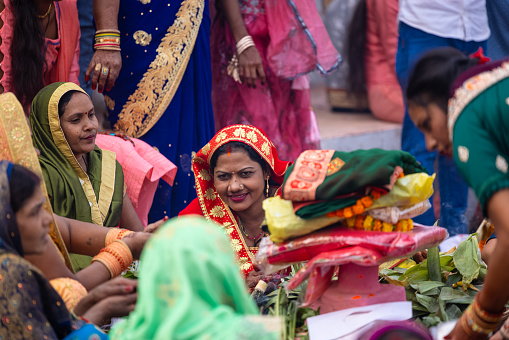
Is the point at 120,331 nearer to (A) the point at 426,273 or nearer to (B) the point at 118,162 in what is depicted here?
(A) the point at 426,273

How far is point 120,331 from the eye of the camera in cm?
183

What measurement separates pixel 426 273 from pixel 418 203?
0.50 meters

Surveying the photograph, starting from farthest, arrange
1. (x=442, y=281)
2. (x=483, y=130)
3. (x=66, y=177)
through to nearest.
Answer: (x=66, y=177) < (x=442, y=281) < (x=483, y=130)

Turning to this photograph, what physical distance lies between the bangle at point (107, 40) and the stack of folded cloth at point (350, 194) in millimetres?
1882

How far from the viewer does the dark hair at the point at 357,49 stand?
7141 millimetres

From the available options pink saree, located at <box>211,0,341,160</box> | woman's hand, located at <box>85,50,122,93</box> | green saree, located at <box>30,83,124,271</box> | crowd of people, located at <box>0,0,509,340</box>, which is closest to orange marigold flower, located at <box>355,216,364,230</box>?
crowd of people, located at <box>0,0,509,340</box>

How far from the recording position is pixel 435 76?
87.4 inches

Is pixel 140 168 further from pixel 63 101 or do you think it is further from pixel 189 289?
pixel 189 289

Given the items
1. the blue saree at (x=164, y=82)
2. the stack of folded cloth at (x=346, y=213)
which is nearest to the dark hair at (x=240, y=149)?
the blue saree at (x=164, y=82)

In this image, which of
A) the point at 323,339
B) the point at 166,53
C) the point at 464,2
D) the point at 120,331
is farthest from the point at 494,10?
the point at 120,331

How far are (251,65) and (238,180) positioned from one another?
1315mm

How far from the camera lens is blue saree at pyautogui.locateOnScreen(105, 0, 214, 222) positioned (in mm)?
4156

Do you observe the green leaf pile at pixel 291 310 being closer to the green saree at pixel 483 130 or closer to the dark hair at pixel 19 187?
the green saree at pixel 483 130

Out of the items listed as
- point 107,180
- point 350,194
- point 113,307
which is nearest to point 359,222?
point 350,194
